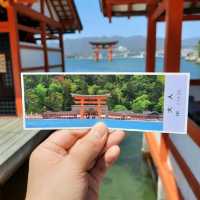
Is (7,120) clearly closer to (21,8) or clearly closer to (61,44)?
(21,8)

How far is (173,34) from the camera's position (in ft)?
8.61

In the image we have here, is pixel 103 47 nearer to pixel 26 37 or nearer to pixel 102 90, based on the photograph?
pixel 26 37

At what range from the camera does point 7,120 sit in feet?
15.4

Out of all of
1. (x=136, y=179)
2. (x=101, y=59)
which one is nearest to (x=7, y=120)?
(x=136, y=179)

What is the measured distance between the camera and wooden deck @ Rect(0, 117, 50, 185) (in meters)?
2.66

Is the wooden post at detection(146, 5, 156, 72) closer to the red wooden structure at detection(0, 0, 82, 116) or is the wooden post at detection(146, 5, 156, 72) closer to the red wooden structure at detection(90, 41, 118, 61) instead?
the red wooden structure at detection(0, 0, 82, 116)

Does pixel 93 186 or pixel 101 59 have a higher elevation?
pixel 101 59

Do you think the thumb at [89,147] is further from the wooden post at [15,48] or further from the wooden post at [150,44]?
the wooden post at [150,44]

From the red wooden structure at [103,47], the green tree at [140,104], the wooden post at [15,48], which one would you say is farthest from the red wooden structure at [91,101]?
the red wooden structure at [103,47]

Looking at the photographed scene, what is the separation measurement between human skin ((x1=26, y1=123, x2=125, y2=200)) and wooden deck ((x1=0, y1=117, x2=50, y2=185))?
1.99 m

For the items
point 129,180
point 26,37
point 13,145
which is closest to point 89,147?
point 13,145

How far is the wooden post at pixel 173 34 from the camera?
257 centimetres

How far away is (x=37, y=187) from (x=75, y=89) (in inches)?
13.7

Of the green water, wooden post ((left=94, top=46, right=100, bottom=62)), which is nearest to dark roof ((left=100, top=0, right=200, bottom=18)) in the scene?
the green water
